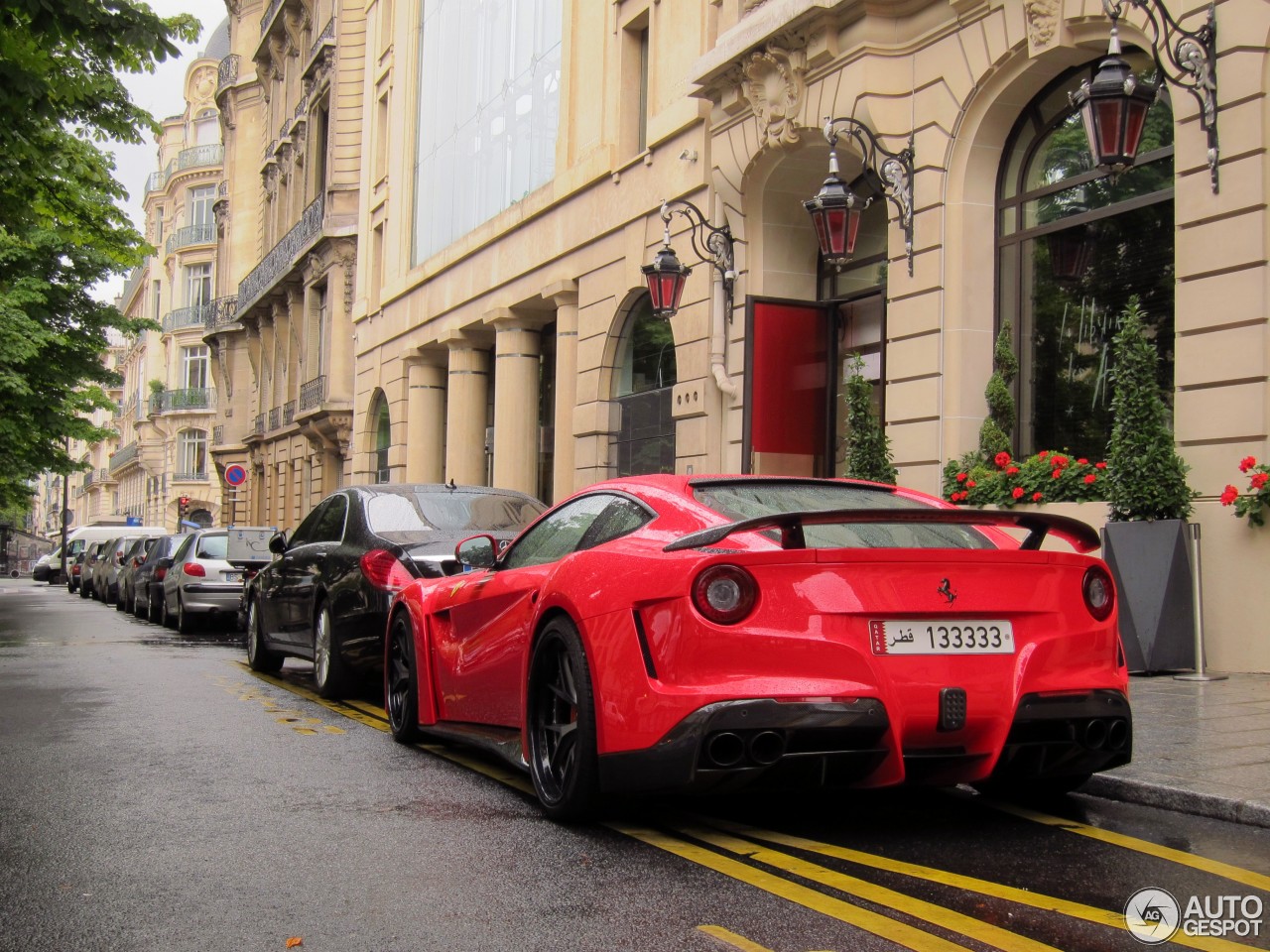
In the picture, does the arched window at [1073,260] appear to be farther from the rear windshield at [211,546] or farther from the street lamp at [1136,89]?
the rear windshield at [211,546]

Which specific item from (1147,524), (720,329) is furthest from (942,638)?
(720,329)

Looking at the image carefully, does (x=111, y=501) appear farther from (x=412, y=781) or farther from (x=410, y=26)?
(x=412, y=781)

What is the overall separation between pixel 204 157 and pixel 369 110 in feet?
162

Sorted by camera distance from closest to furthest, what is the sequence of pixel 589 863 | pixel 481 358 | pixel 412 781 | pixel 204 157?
pixel 589 863 < pixel 412 781 < pixel 481 358 < pixel 204 157

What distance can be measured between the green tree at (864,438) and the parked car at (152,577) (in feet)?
39.8

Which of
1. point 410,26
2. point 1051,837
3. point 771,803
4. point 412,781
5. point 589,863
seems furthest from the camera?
point 410,26

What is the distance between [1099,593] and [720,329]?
12.0m

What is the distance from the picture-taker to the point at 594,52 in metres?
21.8

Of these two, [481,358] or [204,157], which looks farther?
[204,157]

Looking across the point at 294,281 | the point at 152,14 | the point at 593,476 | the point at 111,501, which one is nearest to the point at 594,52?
the point at 593,476

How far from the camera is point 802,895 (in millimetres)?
4211

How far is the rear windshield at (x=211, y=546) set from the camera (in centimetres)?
1969

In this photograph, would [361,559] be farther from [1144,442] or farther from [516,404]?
[516,404]

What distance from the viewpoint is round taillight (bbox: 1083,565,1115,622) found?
5.24 meters
